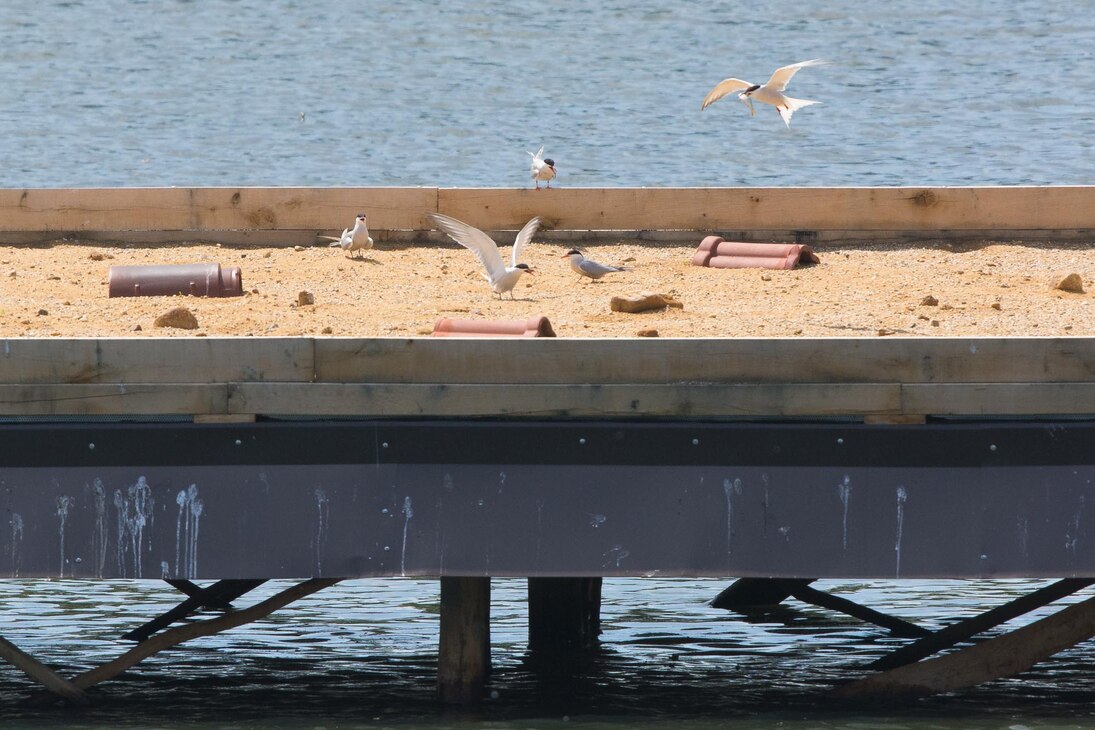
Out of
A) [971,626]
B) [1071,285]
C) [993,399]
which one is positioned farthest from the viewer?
[1071,285]

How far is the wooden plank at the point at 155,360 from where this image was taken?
786cm

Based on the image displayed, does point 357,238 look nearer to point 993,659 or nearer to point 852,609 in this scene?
point 852,609

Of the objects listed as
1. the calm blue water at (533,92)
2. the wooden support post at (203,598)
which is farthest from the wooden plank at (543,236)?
the calm blue water at (533,92)

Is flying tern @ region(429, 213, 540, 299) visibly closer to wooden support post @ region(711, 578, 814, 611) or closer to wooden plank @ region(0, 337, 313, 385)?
wooden support post @ region(711, 578, 814, 611)

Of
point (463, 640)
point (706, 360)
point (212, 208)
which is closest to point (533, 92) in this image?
point (212, 208)

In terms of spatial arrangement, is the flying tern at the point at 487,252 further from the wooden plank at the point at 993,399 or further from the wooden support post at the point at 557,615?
the wooden plank at the point at 993,399

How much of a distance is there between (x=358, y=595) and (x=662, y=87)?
31.3 m

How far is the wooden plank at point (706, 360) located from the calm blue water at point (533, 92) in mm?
23792

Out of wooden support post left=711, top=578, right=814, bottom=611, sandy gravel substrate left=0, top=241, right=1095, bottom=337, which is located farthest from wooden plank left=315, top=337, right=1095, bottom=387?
wooden support post left=711, top=578, right=814, bottom=611

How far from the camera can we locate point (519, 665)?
10680 mm

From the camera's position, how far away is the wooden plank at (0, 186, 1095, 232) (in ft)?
44.7

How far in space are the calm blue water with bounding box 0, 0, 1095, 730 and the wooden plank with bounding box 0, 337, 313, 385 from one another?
2.19 meters

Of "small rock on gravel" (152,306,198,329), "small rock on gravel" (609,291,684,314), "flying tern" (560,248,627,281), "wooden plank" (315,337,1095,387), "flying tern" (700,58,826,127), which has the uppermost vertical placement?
"flying tern" (700,58,826,127)

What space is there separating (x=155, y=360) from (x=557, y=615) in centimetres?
415
